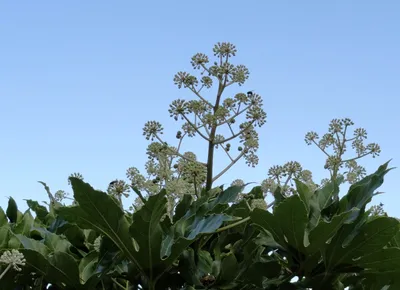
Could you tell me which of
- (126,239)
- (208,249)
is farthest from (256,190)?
(126,239)

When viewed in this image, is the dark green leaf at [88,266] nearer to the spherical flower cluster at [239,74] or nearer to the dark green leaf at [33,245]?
the dark green leaf at [33,245]

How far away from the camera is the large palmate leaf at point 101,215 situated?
3227 millimetres

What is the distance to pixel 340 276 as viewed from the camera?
3670mm

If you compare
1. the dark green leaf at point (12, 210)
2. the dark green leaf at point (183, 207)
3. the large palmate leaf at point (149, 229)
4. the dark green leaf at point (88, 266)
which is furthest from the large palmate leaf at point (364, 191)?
the dark green leaf at point (12, 210)

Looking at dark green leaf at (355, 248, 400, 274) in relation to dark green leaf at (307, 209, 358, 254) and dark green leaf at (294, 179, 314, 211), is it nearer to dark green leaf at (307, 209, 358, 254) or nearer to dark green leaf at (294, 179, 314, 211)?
dark green leaf at (307, 209, 358, 254)

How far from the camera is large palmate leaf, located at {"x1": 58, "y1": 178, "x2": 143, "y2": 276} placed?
3.23m

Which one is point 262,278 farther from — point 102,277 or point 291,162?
point 291,162

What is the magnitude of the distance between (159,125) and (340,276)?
2.34 m

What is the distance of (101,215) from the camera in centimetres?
330

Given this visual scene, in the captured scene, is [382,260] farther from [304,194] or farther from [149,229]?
[149,229]

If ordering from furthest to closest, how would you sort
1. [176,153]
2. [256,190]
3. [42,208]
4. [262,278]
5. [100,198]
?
[176,153] → [42,208] → [256,190] → [262,278] → [100,198]

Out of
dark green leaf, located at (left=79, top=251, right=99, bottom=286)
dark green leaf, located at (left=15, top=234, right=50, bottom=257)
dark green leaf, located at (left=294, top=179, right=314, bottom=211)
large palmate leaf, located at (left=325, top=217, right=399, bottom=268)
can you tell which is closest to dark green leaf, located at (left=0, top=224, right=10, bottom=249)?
dark green leaf, located at (left=15, top=234, right=50, bottom=257)

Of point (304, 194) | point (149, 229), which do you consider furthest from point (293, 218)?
point (149, 229)

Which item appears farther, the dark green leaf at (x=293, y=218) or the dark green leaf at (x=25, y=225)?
the dark green leaf at (x=25, y=225)
